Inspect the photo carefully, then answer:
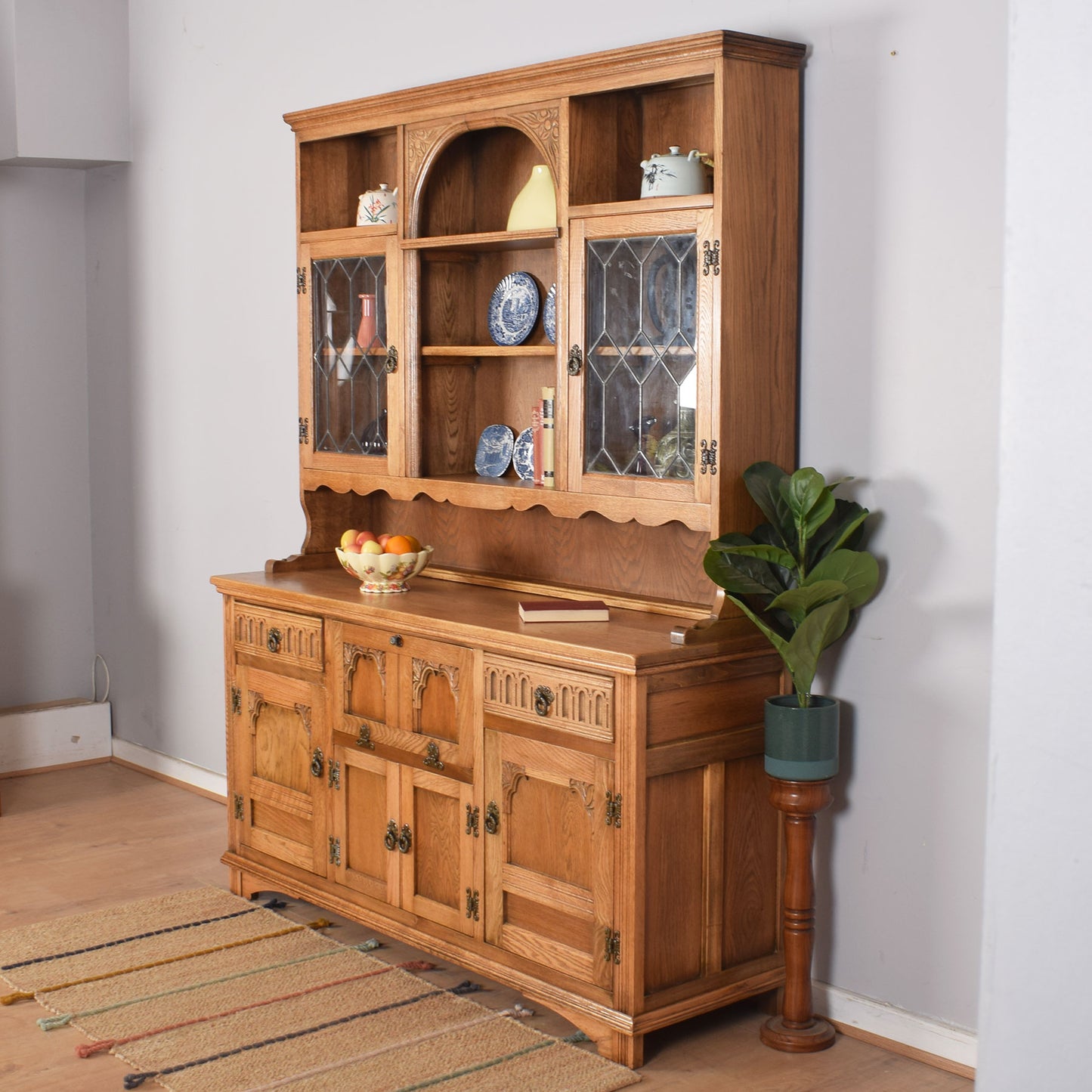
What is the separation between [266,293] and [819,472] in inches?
93.1

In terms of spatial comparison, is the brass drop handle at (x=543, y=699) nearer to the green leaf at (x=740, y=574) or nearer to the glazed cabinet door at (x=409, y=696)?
the glazed cabinet door at (x=409, y=696)

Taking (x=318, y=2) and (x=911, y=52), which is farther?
(x=318, y=2)

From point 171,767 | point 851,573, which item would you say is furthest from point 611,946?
point 171,767

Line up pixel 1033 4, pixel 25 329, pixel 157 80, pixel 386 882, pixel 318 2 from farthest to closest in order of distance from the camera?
pixel 25 329
pixel 157 80
pixel 318 2
pixel 386 882
pixel 1033 4

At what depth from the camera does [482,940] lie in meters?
3.22

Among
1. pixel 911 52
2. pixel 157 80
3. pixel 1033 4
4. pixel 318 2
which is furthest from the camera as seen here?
pixel 157 80

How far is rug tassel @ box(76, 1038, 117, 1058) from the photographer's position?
9.86ft

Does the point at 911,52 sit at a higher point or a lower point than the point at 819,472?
higher

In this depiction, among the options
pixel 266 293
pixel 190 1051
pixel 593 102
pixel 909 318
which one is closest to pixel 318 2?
pixel 266 293

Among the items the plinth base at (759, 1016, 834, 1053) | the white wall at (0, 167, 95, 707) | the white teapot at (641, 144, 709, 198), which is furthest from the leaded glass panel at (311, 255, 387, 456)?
Answer: the white wall at (0, 167, 95, 707)

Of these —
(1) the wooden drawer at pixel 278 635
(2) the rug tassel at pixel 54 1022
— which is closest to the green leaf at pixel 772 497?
(1) the wooden drawer at pixel 278 635

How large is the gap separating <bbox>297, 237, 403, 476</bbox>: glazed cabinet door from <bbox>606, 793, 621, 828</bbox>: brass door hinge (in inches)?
49.2

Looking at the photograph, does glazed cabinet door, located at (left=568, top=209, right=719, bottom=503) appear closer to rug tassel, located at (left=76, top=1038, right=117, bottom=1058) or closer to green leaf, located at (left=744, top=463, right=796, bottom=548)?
green leaf, located at (left=744, top=463, right=796, bottom=548)

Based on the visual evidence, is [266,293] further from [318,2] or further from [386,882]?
[386,882]
